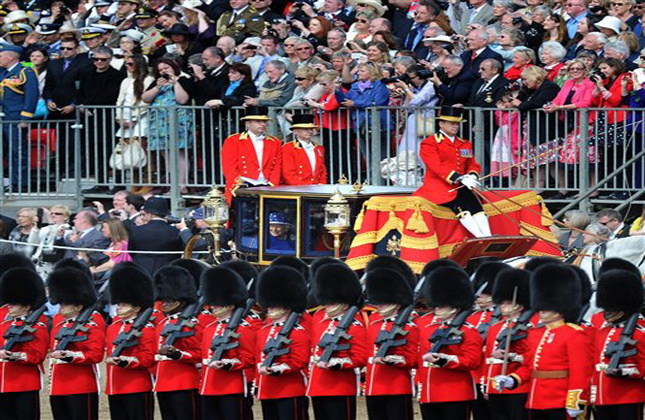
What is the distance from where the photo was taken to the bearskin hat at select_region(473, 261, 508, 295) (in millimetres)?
12617

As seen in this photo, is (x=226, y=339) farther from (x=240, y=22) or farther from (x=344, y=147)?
(x=240, y=22)

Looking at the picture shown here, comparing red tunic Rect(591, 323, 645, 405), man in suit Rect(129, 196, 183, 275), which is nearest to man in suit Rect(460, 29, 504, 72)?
man in suit Rect(129, 196, 183, 275)

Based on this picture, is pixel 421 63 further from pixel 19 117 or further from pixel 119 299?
pixel 119 299

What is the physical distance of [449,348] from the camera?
11742mm

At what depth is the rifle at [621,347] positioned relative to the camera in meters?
11.1

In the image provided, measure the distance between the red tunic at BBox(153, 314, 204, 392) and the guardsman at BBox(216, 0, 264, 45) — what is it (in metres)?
7.00

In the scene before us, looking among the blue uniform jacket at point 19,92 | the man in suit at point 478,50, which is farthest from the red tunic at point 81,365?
the blue uniform jacket at point 19,92

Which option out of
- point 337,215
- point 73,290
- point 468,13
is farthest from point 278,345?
point 468,13

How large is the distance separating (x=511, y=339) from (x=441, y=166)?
11.1 ft

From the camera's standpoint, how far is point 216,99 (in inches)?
701

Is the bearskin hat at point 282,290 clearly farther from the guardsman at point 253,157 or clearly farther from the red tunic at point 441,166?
the guardsman at point 253,157

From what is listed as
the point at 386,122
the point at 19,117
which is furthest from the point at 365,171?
the point at 19,117

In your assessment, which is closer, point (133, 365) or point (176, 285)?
point (133, 365)

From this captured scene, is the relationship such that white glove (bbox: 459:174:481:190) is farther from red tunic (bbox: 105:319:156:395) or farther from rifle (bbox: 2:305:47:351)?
rifle (bbox: 2:305:47:351)
